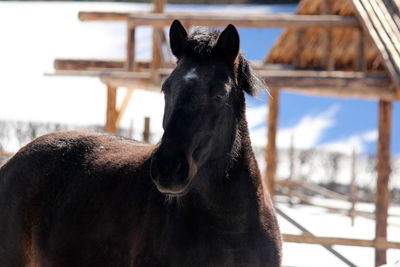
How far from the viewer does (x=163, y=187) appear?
3467 millimetres

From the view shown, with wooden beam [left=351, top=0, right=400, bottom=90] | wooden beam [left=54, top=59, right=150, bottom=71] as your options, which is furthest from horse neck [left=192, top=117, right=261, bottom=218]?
wooden beam [left=54, top=59, right=150, bottom=71]

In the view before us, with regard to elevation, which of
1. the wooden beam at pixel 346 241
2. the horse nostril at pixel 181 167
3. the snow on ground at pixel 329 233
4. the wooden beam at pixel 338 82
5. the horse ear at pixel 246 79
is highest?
the wooden beam at pixel 338 82

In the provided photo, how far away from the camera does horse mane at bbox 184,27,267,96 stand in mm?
3932

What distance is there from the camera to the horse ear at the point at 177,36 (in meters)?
4.11

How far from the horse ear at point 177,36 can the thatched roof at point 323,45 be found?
19.2ft

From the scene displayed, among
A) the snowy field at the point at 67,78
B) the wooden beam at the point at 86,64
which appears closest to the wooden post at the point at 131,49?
the wooden beam at the point at 86,64

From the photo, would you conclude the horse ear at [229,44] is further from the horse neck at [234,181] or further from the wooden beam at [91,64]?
the wooden beam at [91,64]

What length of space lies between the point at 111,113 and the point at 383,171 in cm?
400

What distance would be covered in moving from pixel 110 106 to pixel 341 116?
11.5m

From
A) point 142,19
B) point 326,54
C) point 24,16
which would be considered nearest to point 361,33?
point 326,54

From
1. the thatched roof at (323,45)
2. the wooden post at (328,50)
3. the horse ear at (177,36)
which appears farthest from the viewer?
the thatched roof at (323,45)

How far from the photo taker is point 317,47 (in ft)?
37.9

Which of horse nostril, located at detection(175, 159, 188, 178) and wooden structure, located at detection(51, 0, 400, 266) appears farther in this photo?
wooden structure, located at detection(51, 0, 400, 266)

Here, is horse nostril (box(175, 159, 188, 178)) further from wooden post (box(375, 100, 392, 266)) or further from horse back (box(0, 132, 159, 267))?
wooden post (box(375, 100, 392, 266))
